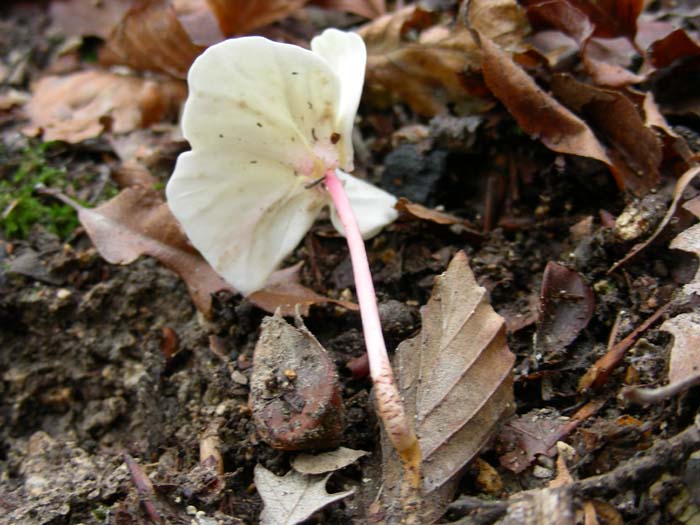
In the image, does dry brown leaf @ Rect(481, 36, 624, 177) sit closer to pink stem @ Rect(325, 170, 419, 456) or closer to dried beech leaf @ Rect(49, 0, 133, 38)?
pink stem @ Rect(325, 170, 419, 456)

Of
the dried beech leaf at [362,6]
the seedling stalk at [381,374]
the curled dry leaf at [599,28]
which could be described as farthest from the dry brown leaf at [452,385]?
the dried beech leaf at [362,6]

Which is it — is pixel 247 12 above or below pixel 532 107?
below

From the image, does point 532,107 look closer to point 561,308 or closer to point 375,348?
point 561,308

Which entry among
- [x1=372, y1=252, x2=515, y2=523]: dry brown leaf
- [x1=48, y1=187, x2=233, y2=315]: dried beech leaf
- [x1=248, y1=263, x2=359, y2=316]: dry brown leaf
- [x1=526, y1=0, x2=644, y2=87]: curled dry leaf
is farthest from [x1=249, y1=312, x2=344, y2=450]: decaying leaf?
[x1=526, y1=0, x2=644, y2=87]: curled dry leaf

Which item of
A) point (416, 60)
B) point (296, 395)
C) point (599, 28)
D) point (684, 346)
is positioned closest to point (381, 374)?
point (296, 395)

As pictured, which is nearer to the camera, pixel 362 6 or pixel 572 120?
pixel 572 120

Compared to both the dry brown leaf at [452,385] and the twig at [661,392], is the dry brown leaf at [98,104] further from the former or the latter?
the twig at [661,392]

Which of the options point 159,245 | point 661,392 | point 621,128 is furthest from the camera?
point 159,245
